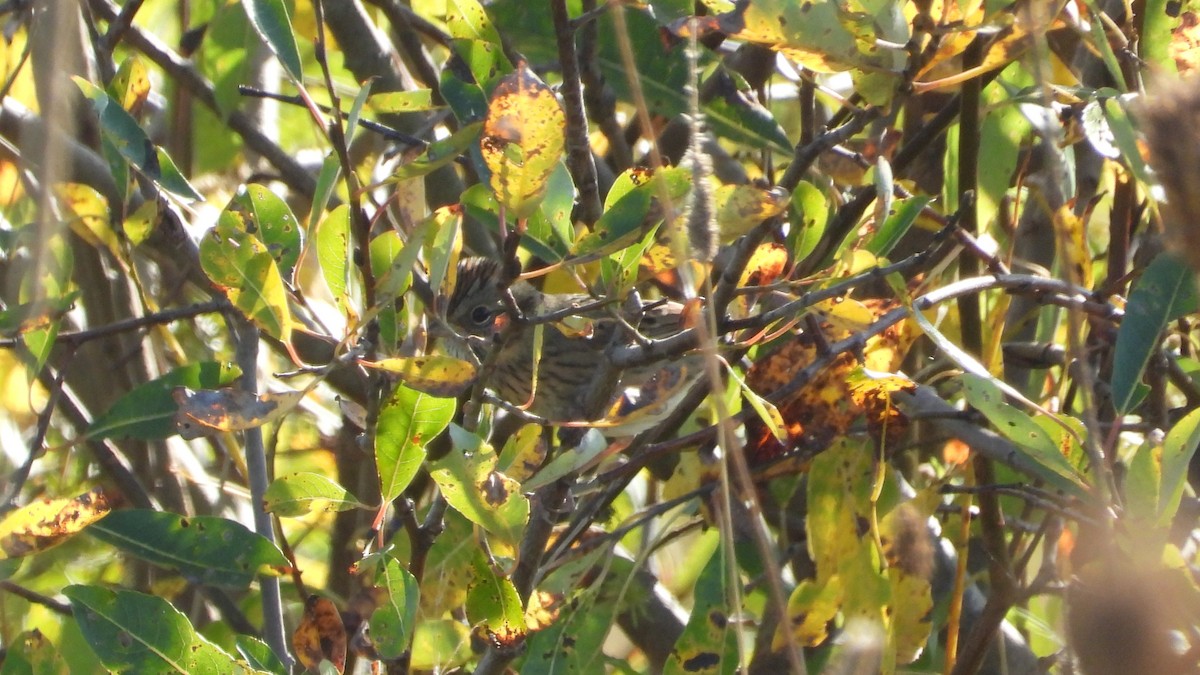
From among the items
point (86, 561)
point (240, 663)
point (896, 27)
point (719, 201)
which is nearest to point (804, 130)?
point (896, 27)

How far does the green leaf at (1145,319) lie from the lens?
1561 mm

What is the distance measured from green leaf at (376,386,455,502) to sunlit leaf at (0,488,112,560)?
338mm

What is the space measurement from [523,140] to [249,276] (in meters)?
0.37

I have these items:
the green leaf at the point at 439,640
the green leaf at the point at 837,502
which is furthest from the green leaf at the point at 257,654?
the green leaf at the point at 837,502

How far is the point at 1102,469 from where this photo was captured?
1.21 metres

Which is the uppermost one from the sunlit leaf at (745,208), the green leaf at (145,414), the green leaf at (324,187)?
the green leaf at (324,187)

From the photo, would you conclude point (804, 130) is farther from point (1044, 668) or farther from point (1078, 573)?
point (1044, 668)

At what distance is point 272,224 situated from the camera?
154cm

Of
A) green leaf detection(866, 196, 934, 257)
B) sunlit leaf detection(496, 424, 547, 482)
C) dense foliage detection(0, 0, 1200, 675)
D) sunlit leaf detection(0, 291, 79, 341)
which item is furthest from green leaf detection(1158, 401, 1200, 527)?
sunlit leaf detection(0, 291, 79, 341)

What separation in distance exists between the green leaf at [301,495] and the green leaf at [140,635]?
176mm

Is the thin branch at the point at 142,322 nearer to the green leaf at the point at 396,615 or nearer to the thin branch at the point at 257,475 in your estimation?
the thin branch at the point at 257,475

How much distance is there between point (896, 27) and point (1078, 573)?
2.34 ft

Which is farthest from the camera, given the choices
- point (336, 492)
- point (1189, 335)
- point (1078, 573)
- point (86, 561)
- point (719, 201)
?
point (86, 561)

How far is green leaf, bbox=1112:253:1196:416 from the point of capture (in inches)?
61.4
